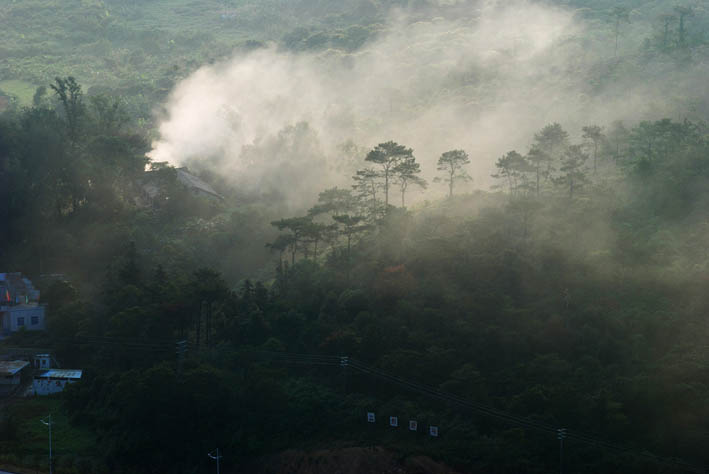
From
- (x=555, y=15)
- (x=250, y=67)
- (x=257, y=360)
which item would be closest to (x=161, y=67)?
(x=250, y=67)

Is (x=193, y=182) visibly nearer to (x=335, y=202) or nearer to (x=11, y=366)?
(x=335, y=202)

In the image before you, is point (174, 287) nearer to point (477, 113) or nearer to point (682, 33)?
point (477, 113)

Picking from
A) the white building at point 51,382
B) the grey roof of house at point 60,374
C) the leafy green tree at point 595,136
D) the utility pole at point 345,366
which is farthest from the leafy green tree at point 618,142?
the white building at point 51,382

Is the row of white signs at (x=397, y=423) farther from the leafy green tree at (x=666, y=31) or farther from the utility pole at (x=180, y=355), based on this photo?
the leafy green tree at (x=666, y=31)

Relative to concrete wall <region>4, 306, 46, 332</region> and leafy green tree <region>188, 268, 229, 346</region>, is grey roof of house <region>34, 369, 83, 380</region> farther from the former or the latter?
leafy green tree <region>188, 268, 229, 346</region>

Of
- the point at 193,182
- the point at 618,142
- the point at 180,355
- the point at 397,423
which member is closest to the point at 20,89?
the point at 193,182

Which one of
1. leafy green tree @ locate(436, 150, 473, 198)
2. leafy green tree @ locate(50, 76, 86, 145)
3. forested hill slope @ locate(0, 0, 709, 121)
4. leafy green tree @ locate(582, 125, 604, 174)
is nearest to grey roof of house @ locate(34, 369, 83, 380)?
leafy green tree @ locate(436, 150, 473, 198)
